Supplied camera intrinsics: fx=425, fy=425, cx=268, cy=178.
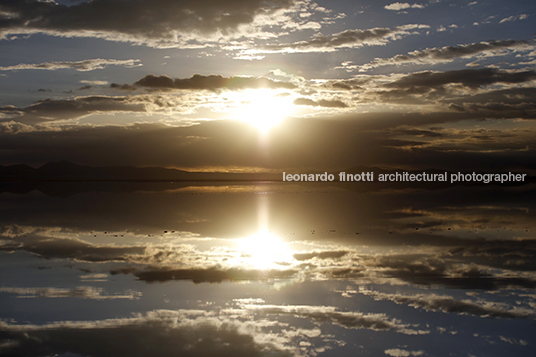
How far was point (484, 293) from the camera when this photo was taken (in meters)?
9.79

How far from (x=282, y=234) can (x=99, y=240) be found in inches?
298

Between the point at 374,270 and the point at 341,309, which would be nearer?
the point at 341,309

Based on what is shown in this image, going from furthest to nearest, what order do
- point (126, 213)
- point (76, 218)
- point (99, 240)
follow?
1. point (126, 213)
2. point (76, 218)
3. point (99, 240)

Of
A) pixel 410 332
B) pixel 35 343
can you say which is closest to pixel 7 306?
pixel 35 343

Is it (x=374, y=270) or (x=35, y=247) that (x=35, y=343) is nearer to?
(x=374, y=270)

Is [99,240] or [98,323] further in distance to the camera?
[99,240]

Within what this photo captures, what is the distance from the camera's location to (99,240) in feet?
56.8

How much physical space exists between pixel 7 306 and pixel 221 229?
451 inches

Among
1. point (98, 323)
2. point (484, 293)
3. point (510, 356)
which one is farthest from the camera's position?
point (484, 293)

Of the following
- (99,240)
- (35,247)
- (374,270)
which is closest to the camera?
(374,270)

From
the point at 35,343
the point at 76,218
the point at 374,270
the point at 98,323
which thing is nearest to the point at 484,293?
the point at 374,270

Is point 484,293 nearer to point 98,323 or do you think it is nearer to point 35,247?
point 98,323

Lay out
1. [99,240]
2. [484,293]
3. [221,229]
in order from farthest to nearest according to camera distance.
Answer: [221,229] < [99,240] < [484,293]

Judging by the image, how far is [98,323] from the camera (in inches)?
317
